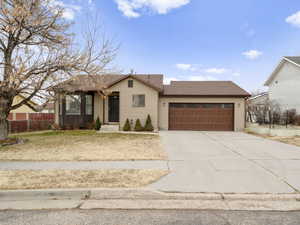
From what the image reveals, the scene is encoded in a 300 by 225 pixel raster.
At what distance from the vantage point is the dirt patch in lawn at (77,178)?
433cm

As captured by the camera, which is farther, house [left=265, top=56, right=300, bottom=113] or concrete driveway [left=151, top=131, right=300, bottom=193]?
house [left=265, top=56, right=300, bottom=113]

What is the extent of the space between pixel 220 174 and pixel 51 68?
9.12 m

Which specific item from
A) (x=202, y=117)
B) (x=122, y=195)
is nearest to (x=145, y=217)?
(x=122, y=195)

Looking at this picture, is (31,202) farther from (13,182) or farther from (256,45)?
(256,45)

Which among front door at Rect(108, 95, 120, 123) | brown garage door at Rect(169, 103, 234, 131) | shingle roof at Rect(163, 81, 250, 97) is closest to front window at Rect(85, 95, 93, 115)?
front door at Rect(108, 95, 120, 123)

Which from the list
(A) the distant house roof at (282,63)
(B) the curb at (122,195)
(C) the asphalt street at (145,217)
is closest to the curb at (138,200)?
(B) the curb at (122,195)

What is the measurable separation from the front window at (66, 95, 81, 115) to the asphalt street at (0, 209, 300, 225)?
13.0 meters

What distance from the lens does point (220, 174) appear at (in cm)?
516

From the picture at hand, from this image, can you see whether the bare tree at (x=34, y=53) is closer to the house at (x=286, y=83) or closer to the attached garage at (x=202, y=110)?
the attached garage at (x=202, y=110)

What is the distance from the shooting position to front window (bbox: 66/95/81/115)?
51.5 feet

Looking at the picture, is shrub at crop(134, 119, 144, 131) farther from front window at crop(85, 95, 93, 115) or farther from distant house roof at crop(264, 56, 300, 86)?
distant house roof at crop(264, 56, 300, 86)

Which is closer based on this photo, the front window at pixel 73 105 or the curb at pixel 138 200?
the curb at pixel 138 200

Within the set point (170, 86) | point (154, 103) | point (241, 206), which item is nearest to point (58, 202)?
point (241, 206)

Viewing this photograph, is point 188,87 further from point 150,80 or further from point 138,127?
point 138,127
